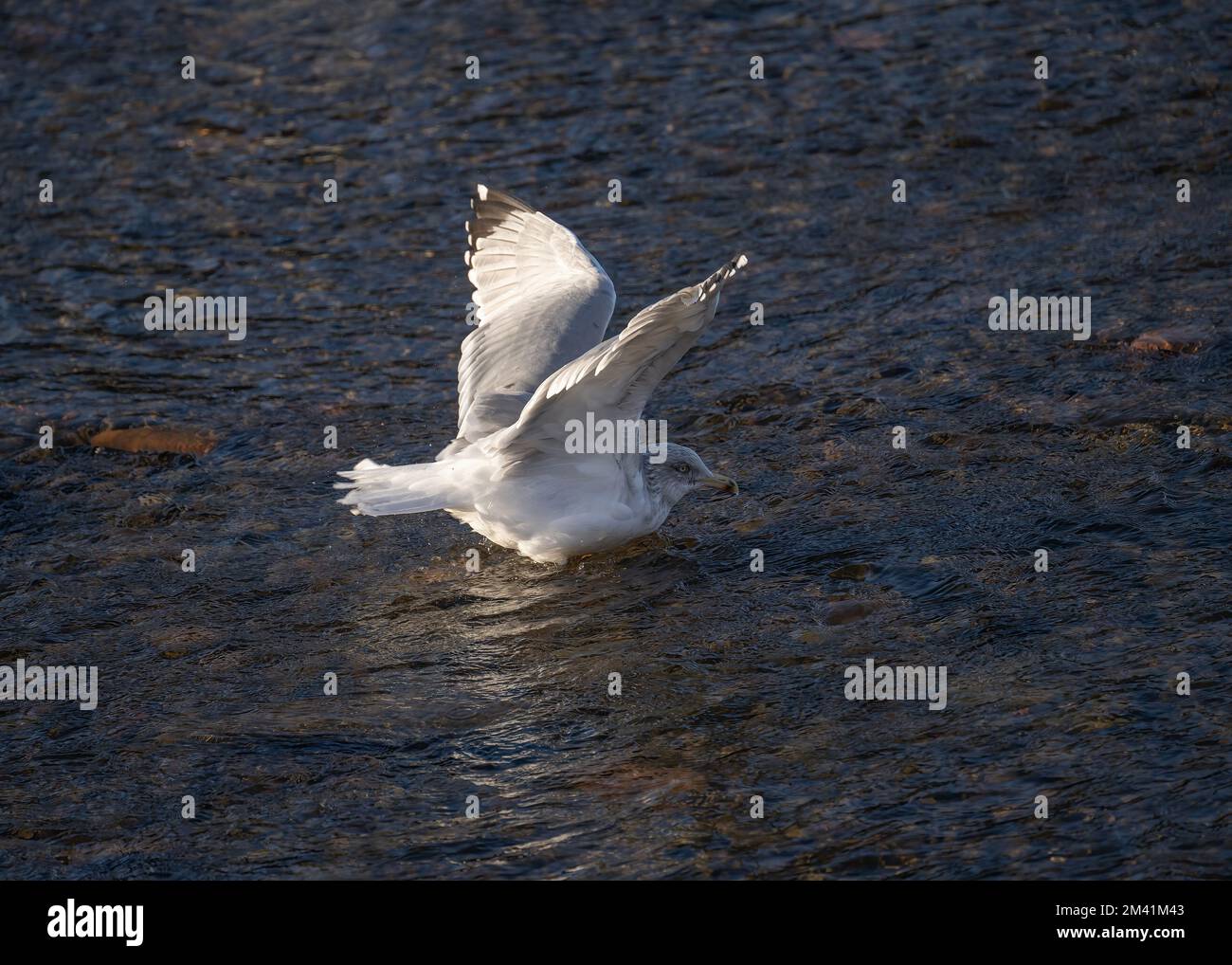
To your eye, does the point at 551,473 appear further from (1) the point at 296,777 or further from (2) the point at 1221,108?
(2) the point at 1221,108

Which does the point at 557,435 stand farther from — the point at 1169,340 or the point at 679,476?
the point at 1169,340

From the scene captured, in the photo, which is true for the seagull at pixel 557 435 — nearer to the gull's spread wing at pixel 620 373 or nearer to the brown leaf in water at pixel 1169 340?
the gull's spread wing at pixel 620 373

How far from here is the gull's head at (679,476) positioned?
7.11m

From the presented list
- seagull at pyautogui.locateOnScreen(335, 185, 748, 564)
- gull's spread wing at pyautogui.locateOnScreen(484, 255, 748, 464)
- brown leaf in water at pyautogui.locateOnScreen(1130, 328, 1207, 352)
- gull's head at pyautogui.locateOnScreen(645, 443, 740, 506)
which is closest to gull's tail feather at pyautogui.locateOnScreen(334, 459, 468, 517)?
seagull at pyautogui.locateOnScreen(335, 185, 748, 564)

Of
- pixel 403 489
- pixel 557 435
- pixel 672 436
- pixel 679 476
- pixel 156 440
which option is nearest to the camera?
pixel 403 489

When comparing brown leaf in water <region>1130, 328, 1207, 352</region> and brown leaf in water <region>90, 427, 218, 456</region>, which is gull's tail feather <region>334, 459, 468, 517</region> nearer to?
brown leaf in water <region>90, 427, 218, 456</region>

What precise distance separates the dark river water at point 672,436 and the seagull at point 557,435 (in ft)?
0.94

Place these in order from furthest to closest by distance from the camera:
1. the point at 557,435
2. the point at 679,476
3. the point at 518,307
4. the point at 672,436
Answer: the point at 672,436 < the point at 518,307 < the point at 679,476 < the point at 557,435

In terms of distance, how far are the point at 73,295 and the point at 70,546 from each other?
10.4 feet

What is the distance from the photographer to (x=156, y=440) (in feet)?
27.3

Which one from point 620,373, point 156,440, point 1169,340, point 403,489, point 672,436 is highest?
point 1169,340

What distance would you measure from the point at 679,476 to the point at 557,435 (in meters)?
0.79

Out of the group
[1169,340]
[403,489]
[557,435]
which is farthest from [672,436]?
[1169,340]

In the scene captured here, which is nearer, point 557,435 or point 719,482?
point 557,435
